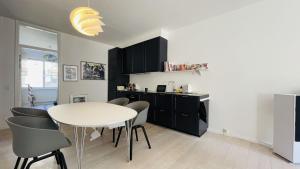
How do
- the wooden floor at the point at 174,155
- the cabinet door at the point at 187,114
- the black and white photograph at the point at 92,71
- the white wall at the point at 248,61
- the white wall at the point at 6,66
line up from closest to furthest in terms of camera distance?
the wooden floor at the point at 174,155 < the white wall at the point at 248,61 < the cabinet door at the point at 187,114 < the white wall at the point at 6,66 < the black and white photograph at the point at 92,71

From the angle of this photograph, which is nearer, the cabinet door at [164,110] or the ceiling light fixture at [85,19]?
the ceiling light fixture at [85,19]

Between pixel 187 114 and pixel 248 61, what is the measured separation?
1639 mm

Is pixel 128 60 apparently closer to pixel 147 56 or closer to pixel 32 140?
pixel 147 56

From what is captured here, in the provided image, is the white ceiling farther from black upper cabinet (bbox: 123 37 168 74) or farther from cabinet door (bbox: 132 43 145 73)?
cabinet door (bbox: 132 43 145 73)

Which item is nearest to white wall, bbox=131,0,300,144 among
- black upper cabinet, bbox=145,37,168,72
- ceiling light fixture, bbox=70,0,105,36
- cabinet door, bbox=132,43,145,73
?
black upper cabinet, bbox=145,37,168,72

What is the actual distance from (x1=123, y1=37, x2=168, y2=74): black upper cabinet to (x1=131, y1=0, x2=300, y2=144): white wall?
0.81 m

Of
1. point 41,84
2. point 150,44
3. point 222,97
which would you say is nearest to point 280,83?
point 222,97

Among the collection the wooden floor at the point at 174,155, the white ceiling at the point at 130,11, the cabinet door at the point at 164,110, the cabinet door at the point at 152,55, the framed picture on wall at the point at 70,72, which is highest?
the white ceiling at the point at 130,11

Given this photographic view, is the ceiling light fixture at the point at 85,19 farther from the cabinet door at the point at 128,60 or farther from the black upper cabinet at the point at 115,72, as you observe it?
Result: the black upper cabinet at the point at 115,72

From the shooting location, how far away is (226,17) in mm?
2906

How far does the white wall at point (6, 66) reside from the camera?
3.26 metres

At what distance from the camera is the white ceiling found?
2604mm

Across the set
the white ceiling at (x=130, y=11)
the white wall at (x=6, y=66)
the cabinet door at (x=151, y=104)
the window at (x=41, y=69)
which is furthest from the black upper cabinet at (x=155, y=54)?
the window at (x=41, y=69)

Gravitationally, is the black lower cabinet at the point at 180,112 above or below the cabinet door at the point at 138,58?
below
